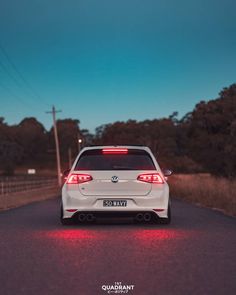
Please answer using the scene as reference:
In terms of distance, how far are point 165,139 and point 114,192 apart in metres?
116

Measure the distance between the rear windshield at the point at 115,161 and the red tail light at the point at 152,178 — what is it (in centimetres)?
21

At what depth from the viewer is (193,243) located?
10.4m

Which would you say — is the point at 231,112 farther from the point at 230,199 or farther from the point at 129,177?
the point at 129,177

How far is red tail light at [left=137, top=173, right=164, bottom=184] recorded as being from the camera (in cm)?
1298

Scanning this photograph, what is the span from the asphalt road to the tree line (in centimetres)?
1776

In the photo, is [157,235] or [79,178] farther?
[79,178]

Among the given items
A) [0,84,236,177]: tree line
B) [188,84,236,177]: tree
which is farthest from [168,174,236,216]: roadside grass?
[188,84,236,177]: tree

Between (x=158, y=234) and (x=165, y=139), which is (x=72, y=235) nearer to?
(x=158, y=234)

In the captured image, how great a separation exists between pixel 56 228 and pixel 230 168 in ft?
134

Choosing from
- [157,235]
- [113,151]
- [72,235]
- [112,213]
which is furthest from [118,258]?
[113,151]

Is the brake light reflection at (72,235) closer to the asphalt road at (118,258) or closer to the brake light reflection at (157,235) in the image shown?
the asphalt road at (118,258)

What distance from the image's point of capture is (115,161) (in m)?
13.5

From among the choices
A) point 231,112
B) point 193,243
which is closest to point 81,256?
point 193,243

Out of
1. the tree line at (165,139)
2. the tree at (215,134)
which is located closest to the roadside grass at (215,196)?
the tree line at (165,139)
